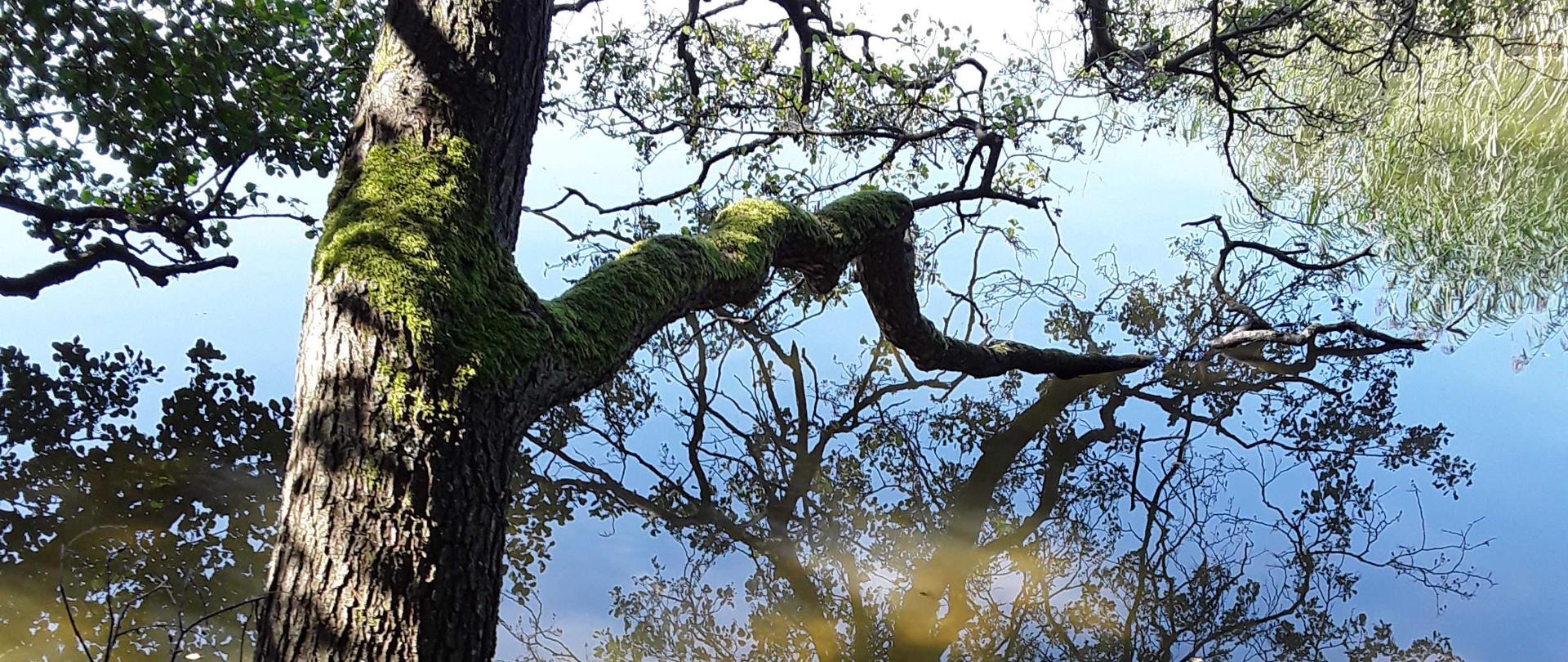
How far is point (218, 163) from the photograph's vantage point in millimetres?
3311

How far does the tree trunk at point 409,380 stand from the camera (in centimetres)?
124

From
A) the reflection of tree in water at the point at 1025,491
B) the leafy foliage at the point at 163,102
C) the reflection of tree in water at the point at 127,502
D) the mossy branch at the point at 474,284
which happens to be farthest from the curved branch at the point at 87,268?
the mossy branch at the point at 474,284

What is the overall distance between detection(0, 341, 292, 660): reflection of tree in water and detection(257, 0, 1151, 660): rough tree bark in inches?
42.6

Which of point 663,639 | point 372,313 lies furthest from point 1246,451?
point 372,313

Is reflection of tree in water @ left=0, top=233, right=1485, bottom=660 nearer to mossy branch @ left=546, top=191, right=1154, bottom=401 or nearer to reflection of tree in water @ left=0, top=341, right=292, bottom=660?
reflection of tree in water @ left=0, top=341, right=292, bottom=660

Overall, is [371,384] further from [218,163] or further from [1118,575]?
[1118,575]

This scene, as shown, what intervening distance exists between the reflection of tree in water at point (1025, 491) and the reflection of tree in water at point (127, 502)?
1.07 meters

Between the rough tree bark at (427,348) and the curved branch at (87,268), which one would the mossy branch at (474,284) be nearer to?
the rough tree bark at (427,348)

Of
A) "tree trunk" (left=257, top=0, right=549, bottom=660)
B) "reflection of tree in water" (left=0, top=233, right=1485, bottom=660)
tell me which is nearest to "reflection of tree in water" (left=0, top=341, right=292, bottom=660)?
"reflection of tree in water" (left=0, top=233, right=1485, bottom=660)

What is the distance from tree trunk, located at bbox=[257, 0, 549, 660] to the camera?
4.08 ft

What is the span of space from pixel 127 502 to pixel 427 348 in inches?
113

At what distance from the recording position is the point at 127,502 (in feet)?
11.3

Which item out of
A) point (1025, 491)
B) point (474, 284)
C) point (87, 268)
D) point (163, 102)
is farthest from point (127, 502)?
point (1025, 491)

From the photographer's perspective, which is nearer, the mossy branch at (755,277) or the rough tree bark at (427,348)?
the rough tree bark at (427,348)
